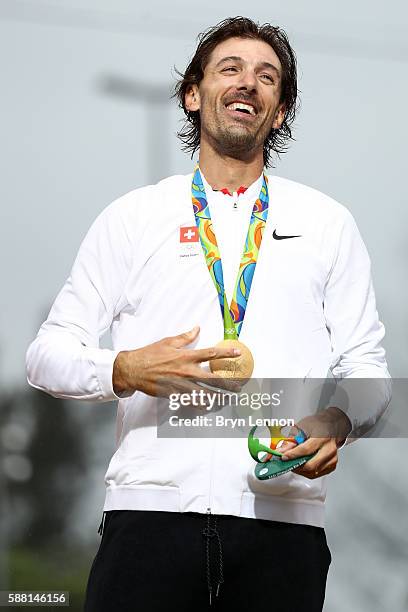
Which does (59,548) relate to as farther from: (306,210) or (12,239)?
(306,210)

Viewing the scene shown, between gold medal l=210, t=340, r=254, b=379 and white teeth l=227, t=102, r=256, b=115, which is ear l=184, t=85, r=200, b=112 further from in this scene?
A: gold medal l=210, t=340, r=254, b=379

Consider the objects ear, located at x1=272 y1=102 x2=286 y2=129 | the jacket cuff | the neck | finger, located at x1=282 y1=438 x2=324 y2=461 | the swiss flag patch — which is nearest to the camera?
Answer: finger, located at x1=282 y1=438 x2=324 y2=461

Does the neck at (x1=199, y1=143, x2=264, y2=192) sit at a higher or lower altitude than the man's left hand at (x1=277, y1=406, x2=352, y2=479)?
higher

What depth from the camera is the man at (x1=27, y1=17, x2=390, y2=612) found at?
1926 mm

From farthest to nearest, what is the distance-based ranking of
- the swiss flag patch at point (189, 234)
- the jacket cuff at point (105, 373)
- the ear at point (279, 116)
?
the ear at point (279, 116) → the swiss flag patch at point (189, 234) → the jacket cuff at point (105, 373)

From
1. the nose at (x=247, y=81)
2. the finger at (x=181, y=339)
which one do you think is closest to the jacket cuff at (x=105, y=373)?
the finger at (x=181, y=339)

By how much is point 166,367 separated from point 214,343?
0.16 meters

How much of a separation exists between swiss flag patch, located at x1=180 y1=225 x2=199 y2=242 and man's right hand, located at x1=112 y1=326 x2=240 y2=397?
25cm

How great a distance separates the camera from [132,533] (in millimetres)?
1971

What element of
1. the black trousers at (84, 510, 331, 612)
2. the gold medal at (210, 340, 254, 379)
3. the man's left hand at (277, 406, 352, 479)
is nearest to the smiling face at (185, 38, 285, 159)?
the gold medal at (210, 340, 254, 379)

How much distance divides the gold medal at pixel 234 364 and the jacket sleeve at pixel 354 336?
0.58 feet

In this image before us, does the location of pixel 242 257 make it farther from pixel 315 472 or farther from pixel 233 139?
pixel 315 472

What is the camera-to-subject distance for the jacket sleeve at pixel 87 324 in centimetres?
199

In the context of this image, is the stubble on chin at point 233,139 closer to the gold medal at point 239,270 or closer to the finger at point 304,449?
the gold medal at point 239,270
